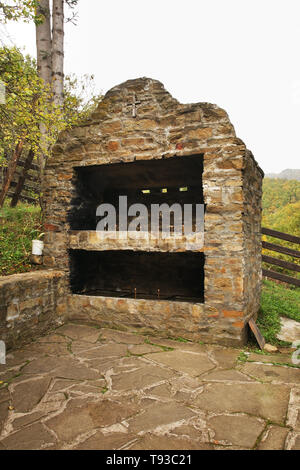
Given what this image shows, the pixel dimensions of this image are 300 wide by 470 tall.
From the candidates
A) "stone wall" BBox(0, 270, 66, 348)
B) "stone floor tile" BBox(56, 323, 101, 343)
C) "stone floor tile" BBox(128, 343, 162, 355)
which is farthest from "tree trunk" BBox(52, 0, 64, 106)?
"stone floor tile" BBox(128, 343, 162, 355)

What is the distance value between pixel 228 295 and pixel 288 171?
139ft

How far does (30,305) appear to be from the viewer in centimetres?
359

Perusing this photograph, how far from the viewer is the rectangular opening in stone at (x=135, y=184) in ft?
14.4

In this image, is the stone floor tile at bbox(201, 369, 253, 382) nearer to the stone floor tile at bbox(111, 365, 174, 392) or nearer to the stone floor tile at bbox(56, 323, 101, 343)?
the stone floor tile at bbox(111, 365, 174, 392)

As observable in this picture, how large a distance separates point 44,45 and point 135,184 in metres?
4.45

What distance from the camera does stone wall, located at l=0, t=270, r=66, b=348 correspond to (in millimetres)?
3219

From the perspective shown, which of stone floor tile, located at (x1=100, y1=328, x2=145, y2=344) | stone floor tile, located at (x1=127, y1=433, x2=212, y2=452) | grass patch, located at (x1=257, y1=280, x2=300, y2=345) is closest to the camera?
stone floor tile, located at (x1=127, y1=433, x2=212, y2=452)

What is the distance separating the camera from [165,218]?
5.52m

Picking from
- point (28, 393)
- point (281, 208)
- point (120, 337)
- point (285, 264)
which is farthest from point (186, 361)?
point (281, 208)

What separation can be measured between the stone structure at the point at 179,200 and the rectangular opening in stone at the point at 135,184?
0.07 feet

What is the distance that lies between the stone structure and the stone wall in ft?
0.83

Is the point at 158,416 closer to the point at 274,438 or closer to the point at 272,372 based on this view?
the point at 274,438
